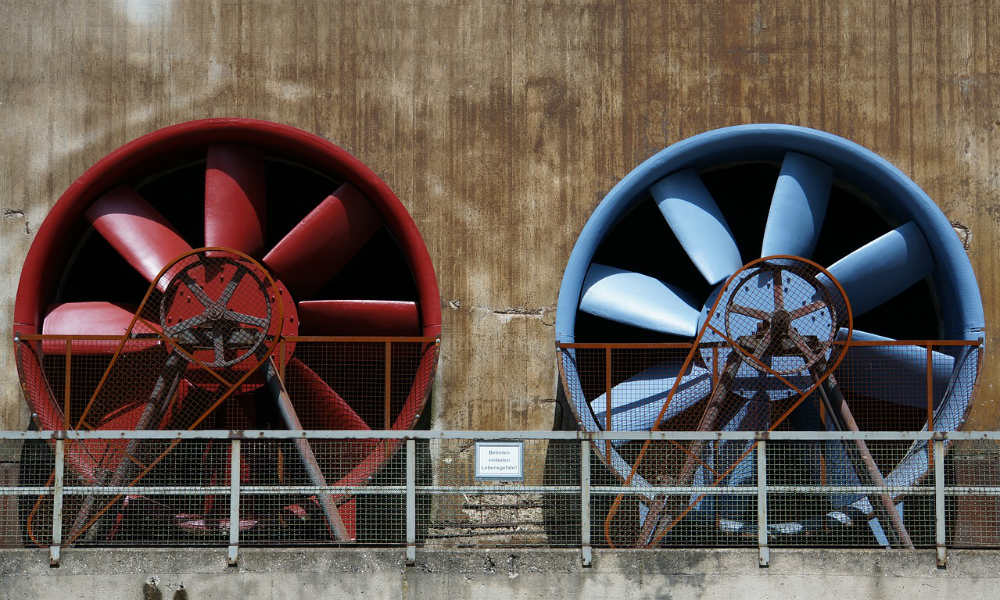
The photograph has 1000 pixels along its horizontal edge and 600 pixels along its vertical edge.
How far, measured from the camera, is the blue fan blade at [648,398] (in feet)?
32.4

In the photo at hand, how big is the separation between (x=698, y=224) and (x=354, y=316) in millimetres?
3080

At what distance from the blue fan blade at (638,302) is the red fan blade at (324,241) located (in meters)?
2.02

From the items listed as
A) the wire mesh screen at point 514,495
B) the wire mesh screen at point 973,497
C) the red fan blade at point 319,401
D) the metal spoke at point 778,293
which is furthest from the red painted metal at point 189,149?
the wire mesh screen at point 973,497

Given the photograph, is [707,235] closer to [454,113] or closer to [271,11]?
[454,113]

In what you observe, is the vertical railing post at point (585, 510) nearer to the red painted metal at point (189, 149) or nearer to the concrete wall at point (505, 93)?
the red painted metal at point (189, 149)

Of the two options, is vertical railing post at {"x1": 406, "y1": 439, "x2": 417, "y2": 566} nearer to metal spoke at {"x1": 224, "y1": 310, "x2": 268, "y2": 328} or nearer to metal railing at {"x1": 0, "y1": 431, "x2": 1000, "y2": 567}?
metal railing at {"x1": 0, "y1": 431, "x2": 1000, "y2": 567}

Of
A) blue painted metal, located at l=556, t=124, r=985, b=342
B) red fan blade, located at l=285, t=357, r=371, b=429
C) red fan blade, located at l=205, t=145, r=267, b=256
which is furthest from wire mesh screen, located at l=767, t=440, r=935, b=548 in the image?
red fan blade, located at l=205, t=145, r=267, b=256

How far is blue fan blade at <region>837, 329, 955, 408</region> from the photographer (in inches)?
400

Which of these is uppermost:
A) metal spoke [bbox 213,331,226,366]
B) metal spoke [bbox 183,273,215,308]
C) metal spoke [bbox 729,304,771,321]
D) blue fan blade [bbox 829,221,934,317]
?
blue fan blade [bbox 829,221,934,317]

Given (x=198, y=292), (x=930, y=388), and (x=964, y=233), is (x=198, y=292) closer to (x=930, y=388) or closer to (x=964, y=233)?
(x=930, y=388)

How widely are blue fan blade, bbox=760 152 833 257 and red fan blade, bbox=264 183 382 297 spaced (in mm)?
3447

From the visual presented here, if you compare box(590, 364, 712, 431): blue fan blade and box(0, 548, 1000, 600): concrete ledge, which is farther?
box(590, 364, 712, 431): blue fan blade

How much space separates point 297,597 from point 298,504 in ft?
6.72

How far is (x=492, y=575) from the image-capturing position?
7.88 m
